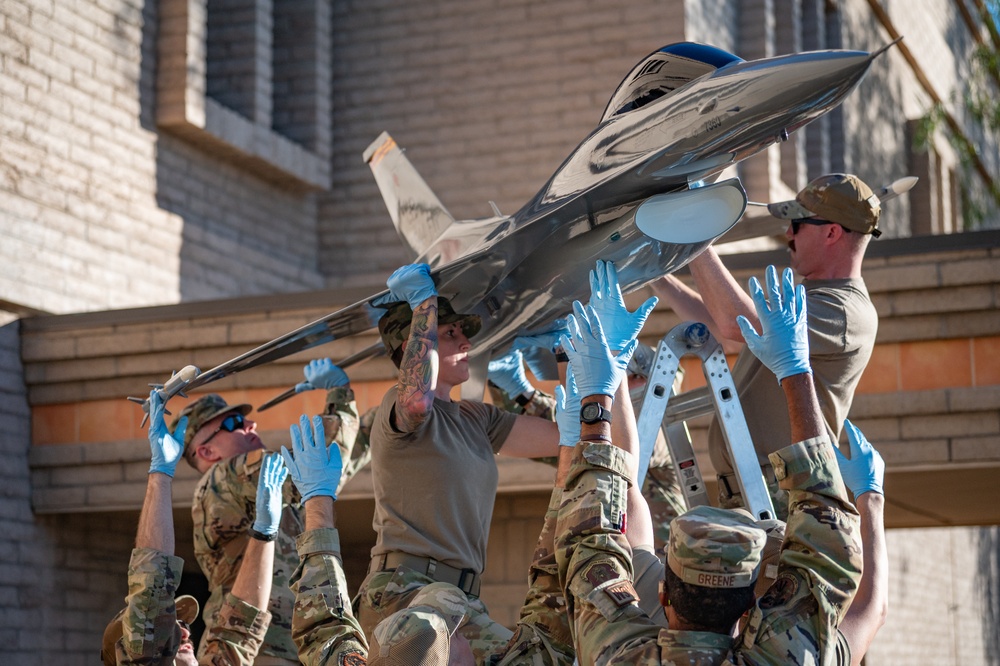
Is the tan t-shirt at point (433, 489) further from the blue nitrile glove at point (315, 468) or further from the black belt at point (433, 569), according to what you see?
the blue nitrile glove at point (315, 468)

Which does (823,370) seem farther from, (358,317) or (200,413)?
(200,413)

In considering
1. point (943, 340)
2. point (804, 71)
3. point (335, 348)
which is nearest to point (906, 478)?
point (943, 340)

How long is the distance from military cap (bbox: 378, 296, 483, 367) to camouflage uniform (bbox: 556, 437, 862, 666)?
4.88 feet

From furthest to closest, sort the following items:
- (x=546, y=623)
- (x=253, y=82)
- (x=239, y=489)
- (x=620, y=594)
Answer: (x=253, y=82) → (x=239, y=489) → (x=546, y=623) → (x=620, y=594)

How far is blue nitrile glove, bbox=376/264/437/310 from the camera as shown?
4000 millimetres

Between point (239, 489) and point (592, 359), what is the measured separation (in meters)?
2.36

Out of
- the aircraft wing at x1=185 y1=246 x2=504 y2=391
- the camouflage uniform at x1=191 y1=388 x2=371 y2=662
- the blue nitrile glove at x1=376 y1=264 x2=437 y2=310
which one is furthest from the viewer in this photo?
the camouflage uniform at x1=191 y1=388 x2=371 y2=662

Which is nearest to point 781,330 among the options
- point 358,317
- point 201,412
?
point 358,317

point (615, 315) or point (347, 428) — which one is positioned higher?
point (615, 315)

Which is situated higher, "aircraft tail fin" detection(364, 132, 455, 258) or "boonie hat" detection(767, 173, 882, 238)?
"aircraft tail fin" detection(364, 132, 455, 258)

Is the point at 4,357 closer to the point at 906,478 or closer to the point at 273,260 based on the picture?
the point at 273,260

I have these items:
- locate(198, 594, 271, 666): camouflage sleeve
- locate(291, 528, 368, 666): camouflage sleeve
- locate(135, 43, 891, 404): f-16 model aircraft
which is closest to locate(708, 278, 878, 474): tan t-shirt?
locate(135, 43, 891, 404): f-16 model aircraft

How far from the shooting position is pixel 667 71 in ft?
12.4

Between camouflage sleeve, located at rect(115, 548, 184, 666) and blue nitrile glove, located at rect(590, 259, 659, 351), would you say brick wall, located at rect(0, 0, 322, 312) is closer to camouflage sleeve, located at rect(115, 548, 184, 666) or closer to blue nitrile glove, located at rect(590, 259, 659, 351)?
camouflage sleeve, located at rect(115, 548, 184, 666)
